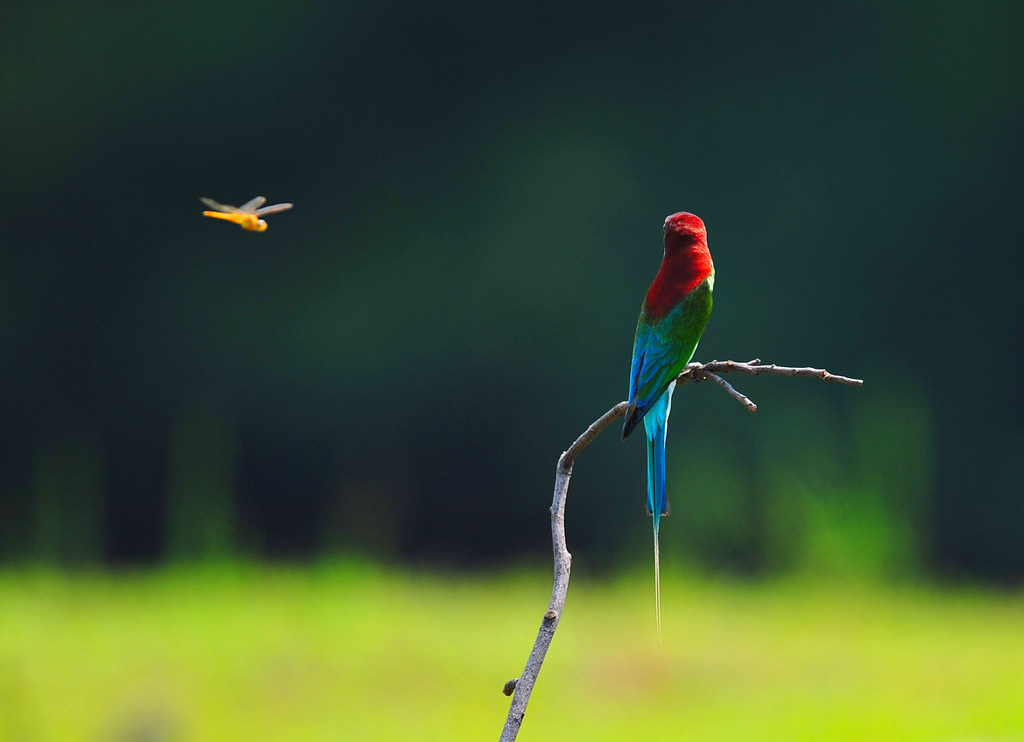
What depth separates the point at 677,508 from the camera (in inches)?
102

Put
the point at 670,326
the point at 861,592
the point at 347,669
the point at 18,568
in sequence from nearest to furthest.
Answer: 1. the point at 670,326
2. the point at 347,669
3. the point at 861,592
4. the point at 18,568

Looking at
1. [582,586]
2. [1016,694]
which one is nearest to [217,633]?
[582,586]

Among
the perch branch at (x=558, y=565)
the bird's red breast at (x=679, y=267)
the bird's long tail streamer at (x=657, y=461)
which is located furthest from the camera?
the bird's red breast at (x=679, y=267)

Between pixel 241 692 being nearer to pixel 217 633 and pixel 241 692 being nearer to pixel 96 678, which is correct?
pixel 96 678

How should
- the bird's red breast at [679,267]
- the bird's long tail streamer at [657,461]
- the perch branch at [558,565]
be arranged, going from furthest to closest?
the bird's red breast at [679,267]
the bird's long tail streamer at [657,461]
the perch branch at [558,565]

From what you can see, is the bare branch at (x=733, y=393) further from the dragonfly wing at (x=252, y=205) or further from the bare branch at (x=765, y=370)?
the dragonfly wing at (x=252, y=205)

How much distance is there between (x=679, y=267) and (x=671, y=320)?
3 centimetres

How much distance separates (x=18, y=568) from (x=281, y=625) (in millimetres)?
713

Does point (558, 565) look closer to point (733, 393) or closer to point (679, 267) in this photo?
point (733, 393)

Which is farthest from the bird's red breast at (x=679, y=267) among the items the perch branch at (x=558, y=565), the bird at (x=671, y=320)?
the perch branch at (x=558, y=565)

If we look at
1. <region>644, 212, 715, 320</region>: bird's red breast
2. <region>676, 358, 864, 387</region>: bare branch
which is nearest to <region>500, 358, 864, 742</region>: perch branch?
<region>676, 358, 864, 387</region>: bare branch

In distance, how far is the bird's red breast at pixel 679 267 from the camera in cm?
56

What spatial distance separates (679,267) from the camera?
57 cm

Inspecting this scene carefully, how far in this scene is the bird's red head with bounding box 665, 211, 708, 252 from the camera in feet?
1.81
